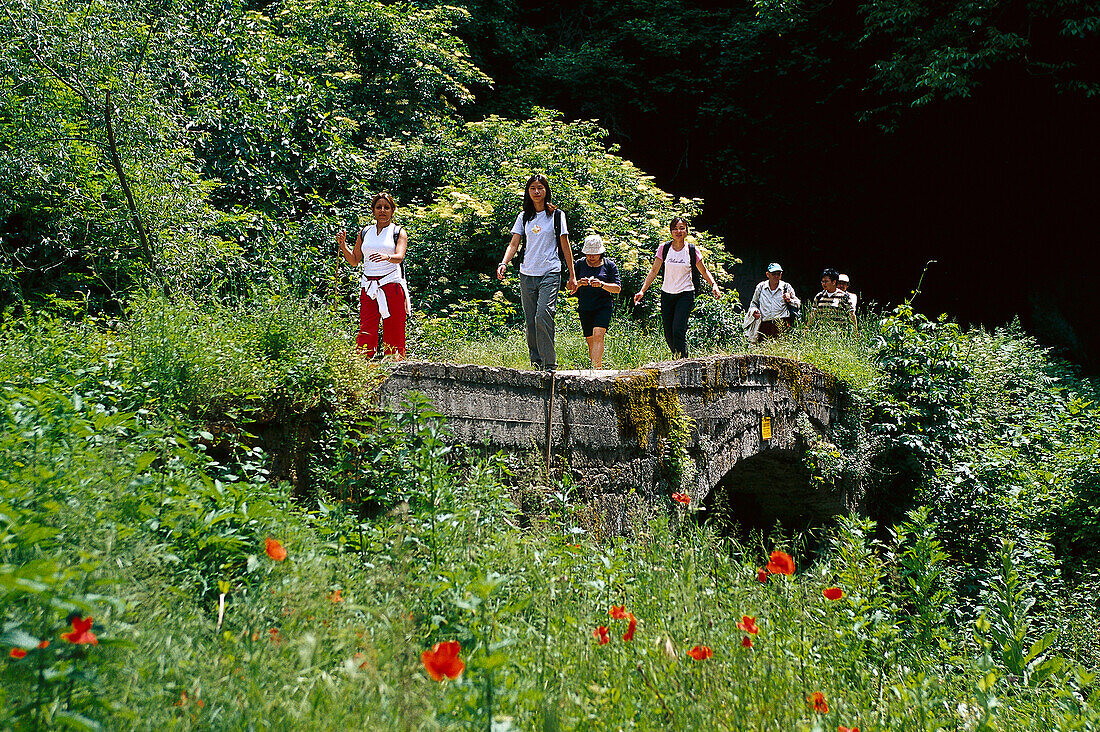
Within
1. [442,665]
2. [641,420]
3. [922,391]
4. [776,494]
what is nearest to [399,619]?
[442,665]

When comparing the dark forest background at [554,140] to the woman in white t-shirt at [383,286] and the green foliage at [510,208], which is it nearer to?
the green foliage at [510,208]

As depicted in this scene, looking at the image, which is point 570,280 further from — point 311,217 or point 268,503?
point 311,217

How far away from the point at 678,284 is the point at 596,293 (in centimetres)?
89

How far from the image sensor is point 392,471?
13.4 ft

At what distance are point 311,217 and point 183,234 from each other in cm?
232

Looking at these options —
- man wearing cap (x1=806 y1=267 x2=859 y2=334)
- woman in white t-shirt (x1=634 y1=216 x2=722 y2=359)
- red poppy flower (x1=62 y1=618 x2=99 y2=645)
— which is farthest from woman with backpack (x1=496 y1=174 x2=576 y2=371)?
man wearing cap (x1=806 y1=267 x2=859 y2=334)

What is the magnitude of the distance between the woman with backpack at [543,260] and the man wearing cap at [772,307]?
4562 millimetres

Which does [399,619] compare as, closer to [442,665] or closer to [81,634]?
[442,665]

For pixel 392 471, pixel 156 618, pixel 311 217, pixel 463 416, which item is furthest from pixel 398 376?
pixel 311 217

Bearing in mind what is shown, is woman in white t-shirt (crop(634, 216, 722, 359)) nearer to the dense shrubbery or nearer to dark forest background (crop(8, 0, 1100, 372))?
the dense shrubbery

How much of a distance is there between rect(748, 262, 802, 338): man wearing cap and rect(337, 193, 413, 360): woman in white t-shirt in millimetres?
5352

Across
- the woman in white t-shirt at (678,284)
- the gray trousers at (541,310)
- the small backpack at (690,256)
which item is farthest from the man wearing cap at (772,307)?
the gray trousers at (541,310)

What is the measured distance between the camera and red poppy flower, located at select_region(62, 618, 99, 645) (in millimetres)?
1767

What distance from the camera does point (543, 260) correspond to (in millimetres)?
6012
